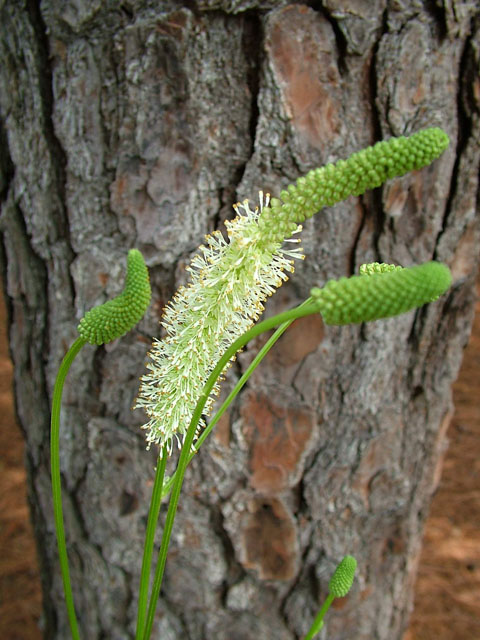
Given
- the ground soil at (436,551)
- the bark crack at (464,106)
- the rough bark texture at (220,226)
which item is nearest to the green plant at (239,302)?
the rough bark texture at (220,226)

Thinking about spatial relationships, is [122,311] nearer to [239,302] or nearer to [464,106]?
[239,302]

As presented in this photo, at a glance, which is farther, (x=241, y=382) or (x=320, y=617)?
(x=320, y=617)

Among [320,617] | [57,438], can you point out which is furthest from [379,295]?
[320,617]

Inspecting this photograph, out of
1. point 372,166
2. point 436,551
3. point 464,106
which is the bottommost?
point 436,551

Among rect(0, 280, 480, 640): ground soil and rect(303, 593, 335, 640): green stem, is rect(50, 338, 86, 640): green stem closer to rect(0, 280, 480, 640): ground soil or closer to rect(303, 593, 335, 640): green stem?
rect(303, 593, 335, 640): green stem

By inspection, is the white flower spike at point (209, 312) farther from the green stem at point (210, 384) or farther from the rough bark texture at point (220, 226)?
the rough bark texture at point (220, 226)

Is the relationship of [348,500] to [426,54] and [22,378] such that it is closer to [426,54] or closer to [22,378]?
[22,378]

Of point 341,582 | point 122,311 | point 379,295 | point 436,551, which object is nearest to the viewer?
point 379,295
